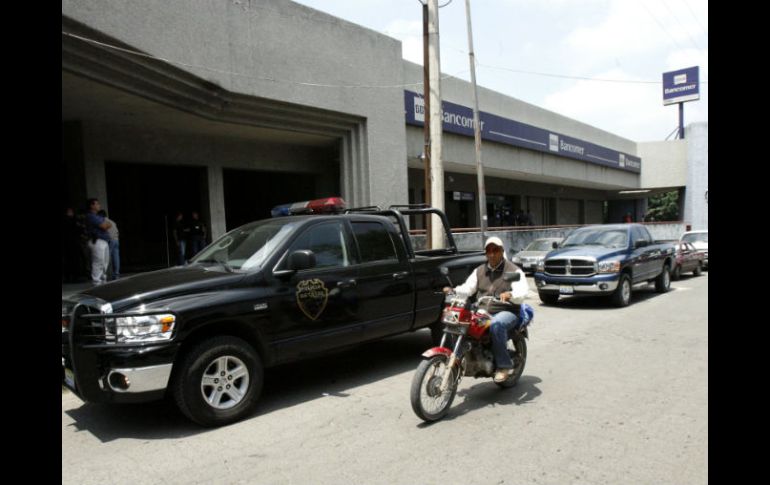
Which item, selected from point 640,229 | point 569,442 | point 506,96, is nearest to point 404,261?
point 569,442

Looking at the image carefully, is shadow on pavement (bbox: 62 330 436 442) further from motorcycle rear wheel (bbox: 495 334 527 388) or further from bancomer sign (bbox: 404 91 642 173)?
bancomer sign (bbox: 404 91 642 173)

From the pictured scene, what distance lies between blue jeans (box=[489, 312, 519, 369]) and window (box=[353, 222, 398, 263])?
65.7 inches

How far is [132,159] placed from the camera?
13.9m

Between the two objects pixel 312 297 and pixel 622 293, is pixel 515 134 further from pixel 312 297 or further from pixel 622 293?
pixel 312 297

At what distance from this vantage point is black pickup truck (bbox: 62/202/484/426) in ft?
14.0

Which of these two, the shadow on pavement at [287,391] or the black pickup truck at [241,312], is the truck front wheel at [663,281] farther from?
the black pickup truck at [241,312]

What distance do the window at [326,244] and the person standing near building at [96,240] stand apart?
7.16 m

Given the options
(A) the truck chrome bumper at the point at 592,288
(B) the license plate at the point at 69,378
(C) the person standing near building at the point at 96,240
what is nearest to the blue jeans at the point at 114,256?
(C) the person standing near building at the point at 96,240

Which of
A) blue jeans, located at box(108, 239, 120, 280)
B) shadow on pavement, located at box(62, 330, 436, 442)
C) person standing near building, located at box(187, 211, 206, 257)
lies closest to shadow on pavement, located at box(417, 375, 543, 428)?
shadow on pavement, located at box(62, 330, 436, 442)

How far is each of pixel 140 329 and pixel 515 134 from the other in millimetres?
22124
